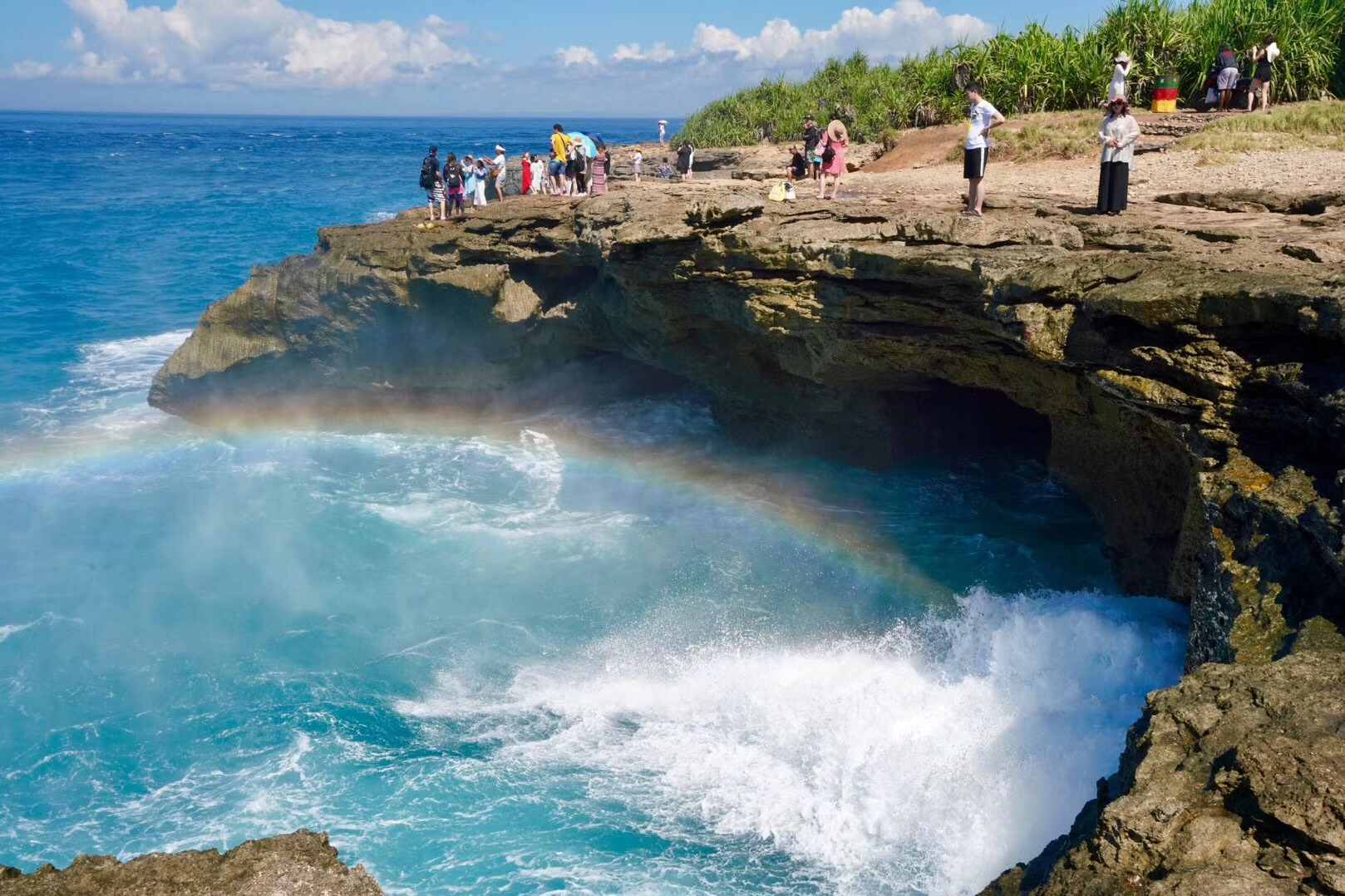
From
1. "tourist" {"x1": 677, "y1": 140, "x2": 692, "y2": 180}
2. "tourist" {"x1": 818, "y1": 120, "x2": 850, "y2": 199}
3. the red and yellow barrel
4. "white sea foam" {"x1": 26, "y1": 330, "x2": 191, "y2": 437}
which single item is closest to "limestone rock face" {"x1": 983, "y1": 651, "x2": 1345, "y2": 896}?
"tourist" {"x1": 818, "y1": 120, "x2": 850, "y2": 199}

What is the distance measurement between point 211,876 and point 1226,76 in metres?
22.1

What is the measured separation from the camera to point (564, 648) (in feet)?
43.3

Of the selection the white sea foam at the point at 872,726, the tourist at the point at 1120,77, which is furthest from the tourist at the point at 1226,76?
the white sea foam at the point at 872,726

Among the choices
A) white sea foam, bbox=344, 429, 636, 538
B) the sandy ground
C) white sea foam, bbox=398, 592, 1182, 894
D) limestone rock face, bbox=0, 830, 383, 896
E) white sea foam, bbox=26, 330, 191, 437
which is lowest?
white sea foam, bbox=398, 592, 1182, 894

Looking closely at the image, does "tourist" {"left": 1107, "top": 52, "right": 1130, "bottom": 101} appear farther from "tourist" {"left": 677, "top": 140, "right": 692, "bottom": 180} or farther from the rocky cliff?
"tourist" {"left": 677, "top": 140, "right": 692, "bottom": 180}

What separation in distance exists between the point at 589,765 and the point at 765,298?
7.17 m

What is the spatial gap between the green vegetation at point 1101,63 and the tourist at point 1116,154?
10114mm

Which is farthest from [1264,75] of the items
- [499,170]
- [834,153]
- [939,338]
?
[499,170]

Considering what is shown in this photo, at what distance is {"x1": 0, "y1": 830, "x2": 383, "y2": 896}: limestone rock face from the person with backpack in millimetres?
15722

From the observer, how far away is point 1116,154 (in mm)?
12953

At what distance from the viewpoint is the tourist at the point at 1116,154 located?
1263 centimetres

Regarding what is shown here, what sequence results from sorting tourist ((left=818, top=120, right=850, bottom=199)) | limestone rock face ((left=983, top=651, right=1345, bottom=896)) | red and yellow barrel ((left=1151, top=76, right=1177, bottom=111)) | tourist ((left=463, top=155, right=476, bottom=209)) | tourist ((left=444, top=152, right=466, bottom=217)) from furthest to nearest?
tourist ((left=463, top=155, right=476, bottom=209)) < red and yellow barrel ((left=1151, top=76, right=1177, bottom=111)) < tourist ((left=444, top=152, right=466, bottom=217)) < tourist ((left=818, top=120, right=850, bottom=199)) < limestone rock face ((left=983, top=651, right=1345, bottom=896))

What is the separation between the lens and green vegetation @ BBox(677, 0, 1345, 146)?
66.2ft

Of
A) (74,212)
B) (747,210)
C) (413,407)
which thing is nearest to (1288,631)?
(747,210)
